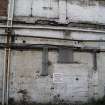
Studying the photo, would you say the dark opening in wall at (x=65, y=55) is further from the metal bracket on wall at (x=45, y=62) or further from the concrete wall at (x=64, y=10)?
the concrete wall at (x=64, y=10)

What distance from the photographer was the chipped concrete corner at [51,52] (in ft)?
30.9

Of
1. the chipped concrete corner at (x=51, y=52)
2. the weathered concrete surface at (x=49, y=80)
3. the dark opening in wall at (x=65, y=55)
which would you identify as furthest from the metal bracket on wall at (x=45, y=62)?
the dark opening in wall at (x=65, y=55)

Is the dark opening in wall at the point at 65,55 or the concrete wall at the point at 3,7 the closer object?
the concrete wall at the point at 3,7

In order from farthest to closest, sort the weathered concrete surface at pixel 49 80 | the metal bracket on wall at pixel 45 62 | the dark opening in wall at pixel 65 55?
the dark opening in wall at pixel 65 55 < the metal bracket on wall at pixel 45 62 < the weathered concrete surface at pixel 49 80

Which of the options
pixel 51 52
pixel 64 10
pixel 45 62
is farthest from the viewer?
pixel 64 10

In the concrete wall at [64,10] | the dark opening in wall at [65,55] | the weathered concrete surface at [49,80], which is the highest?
the concrete wall at [64,10]

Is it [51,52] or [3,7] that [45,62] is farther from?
[3,7]

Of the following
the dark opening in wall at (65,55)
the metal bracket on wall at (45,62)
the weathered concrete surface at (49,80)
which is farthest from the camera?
the dark opening in wall at (65,55)

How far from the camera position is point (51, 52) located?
31.9ft

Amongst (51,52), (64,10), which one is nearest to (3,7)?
(64,10)

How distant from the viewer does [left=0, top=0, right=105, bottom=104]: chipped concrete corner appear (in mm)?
9414

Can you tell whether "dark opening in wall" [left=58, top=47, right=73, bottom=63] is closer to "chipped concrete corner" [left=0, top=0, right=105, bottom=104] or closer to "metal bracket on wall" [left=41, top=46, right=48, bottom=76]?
"chipped concrete corner" [left=0, top=0, right=105, bottom=104]

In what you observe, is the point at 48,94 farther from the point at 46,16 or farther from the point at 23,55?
the point at 46,16

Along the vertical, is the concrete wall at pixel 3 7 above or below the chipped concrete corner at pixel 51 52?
above
